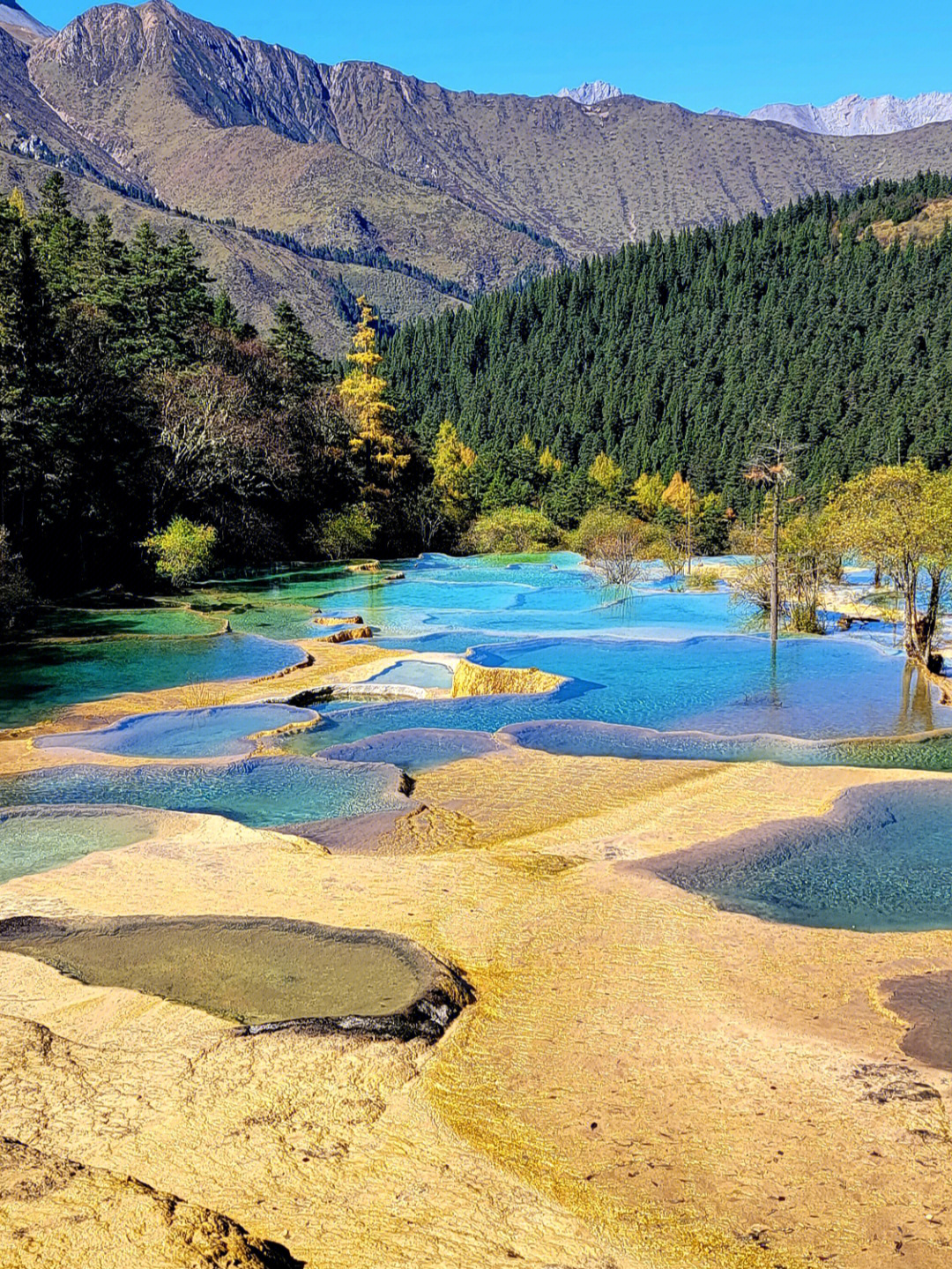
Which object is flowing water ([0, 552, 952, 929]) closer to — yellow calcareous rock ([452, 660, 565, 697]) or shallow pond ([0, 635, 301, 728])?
shallow pond ([0, 635, 301, 728])

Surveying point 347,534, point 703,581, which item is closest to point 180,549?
point 347,534

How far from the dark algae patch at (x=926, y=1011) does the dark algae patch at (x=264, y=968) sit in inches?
100.0

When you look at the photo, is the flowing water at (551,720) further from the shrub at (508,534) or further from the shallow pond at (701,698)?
the shrub at (508,534)

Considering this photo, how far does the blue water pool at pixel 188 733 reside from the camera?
42.3 feet

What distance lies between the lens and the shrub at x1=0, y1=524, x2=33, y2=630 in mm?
20906

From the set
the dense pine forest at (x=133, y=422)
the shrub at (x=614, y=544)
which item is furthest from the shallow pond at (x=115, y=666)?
the shrub at (x=614, y=544)

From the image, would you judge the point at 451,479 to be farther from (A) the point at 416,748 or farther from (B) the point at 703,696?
(A) the point at 416,748

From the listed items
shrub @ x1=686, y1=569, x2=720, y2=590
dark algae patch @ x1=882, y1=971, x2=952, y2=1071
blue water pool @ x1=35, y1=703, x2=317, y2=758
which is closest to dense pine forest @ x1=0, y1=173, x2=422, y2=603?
blue water pool @ x1=35, y1=703, x2=317, y2=758

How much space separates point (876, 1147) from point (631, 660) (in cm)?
1509

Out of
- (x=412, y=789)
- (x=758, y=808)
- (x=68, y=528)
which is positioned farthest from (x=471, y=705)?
(x=68, y=528)

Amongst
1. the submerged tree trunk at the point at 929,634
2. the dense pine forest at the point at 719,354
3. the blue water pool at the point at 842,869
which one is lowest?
the blue water pool at the point at 842,869

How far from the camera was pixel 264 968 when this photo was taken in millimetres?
6637

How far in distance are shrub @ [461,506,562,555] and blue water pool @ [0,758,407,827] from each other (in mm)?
38450

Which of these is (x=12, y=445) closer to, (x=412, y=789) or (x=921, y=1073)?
(x=412, y=789)
